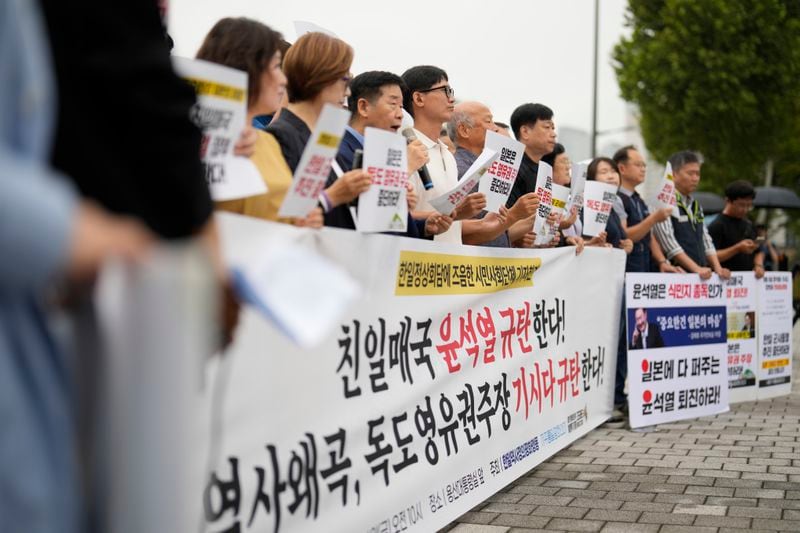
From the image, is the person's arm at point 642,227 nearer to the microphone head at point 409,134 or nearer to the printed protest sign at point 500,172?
the printed protest sign at point 500,172

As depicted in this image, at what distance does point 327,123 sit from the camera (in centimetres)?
368

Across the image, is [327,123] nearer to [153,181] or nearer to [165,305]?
[153,181]

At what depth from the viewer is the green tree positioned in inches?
1190

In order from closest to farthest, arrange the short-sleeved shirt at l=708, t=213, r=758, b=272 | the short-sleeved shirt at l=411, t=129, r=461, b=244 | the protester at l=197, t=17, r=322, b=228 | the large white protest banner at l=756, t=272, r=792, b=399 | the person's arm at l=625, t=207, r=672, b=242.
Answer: the protester at l=197, t=17, r=322, b=228 → the short-sleeved shirt at l=411, t=129, r=461, b=244 → the person's arm at l=625, t=207, r=672, b=242 → the large white protest banner at l=756, t=272, r=792, b=399 → the short-sleeved shirt at l=708, t=213, r=758, b=272

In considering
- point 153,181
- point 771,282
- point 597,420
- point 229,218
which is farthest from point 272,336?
point 771,282

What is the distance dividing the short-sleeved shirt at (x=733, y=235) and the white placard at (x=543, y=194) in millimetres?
4667

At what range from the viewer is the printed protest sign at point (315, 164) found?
3.68 metres

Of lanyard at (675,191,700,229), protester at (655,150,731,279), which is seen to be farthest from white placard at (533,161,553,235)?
lanyard at (675,191,700,229)

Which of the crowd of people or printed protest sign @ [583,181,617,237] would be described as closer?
the crowd of people

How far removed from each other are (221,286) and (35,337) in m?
0.25

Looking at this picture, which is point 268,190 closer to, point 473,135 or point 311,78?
point 311,78

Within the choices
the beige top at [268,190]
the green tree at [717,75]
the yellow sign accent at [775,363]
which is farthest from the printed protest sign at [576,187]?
the green tree at [717,75]

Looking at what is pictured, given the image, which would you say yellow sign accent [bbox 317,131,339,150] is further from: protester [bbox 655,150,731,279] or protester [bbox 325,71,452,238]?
protester [bbox 655,150,731,279]

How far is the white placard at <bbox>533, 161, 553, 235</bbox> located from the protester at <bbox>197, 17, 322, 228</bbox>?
317 cm
